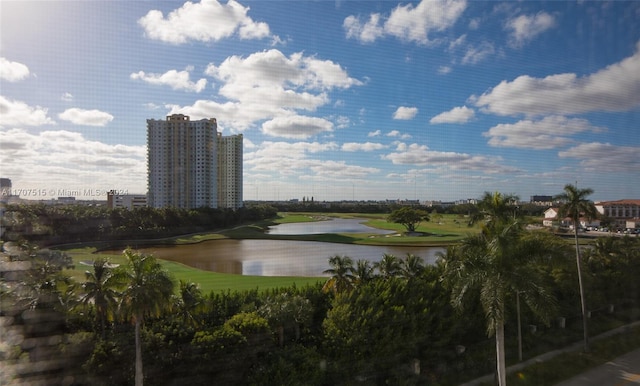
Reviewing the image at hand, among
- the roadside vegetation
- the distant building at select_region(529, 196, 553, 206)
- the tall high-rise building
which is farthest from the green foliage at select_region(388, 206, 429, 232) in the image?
the tall high-rise building

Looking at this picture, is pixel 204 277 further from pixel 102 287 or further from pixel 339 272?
pixel 102 287

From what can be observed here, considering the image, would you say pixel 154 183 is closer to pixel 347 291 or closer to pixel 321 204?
pixel 321 204

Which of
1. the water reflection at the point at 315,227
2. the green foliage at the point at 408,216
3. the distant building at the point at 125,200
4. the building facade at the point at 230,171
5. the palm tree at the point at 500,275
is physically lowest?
the palm tree at the point at 500,275

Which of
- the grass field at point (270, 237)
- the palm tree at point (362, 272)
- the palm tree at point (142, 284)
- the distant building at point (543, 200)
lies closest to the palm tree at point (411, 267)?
the palm tree at point (362, 272)

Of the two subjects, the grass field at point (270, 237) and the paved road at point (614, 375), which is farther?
the paved road at point (614, 375)

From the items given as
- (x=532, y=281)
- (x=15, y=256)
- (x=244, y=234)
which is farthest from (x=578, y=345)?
(x=15, y=256)

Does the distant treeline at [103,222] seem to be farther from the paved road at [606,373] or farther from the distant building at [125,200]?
the paved road at [606,373]
